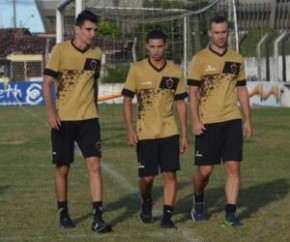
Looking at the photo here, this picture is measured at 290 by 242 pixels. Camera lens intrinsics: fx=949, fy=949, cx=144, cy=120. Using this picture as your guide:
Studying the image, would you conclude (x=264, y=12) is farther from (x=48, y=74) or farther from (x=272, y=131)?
(x=48, y=74)

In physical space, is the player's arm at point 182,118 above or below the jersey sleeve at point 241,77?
below

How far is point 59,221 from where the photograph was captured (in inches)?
378

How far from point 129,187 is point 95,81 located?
10.9 feet

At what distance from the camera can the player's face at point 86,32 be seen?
9102 mm

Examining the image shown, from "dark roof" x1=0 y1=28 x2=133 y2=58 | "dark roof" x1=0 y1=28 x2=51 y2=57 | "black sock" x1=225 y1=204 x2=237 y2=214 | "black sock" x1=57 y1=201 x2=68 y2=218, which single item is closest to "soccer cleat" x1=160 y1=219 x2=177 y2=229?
"black sock" x1=225 y1=204 x2=237 y2=214

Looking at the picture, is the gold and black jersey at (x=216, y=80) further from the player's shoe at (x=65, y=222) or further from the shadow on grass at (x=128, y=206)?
the player's shoe at (x=65, y=222)

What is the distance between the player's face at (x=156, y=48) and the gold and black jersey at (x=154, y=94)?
15 cm

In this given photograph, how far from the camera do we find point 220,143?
375 inches

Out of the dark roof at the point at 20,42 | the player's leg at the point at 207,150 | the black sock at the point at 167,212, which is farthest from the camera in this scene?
the dark roof at the point at 20,42

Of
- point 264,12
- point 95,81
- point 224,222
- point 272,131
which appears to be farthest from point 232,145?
point 264,12

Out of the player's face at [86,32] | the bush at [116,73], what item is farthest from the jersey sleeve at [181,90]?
the bush at [116,73]

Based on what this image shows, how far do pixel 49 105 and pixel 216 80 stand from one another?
66.5 inches

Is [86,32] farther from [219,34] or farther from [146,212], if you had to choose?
[146,212]

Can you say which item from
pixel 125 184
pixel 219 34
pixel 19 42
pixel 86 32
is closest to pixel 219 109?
pixel 219 34
